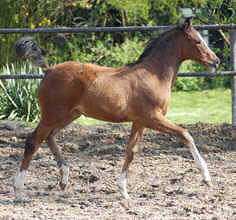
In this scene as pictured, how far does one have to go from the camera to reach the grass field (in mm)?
8422

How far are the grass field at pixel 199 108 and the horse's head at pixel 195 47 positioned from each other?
10.7ft

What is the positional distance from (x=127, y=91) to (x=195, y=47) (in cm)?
84

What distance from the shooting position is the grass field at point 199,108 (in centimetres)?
842

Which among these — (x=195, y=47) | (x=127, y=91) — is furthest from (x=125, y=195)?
(x=195, y=47)

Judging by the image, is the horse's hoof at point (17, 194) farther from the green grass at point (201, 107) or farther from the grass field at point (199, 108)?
the green grass at point (201, 107)

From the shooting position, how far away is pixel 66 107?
14.7ft

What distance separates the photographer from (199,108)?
31.9 ft

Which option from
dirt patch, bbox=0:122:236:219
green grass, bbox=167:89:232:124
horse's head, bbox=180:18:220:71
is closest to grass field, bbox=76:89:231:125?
green grass, bbox=167:89:232:124

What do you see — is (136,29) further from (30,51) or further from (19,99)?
(19,99)

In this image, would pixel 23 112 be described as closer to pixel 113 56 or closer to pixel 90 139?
pixel 90 139

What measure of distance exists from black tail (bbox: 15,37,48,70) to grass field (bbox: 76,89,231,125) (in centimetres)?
342

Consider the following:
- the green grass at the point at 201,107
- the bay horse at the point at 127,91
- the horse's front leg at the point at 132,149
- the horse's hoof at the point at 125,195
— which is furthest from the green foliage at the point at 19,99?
the horse's hoof at the point at 125,195

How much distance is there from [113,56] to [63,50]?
4.73ft

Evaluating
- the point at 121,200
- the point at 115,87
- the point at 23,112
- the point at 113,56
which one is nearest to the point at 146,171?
the point at 121,200
